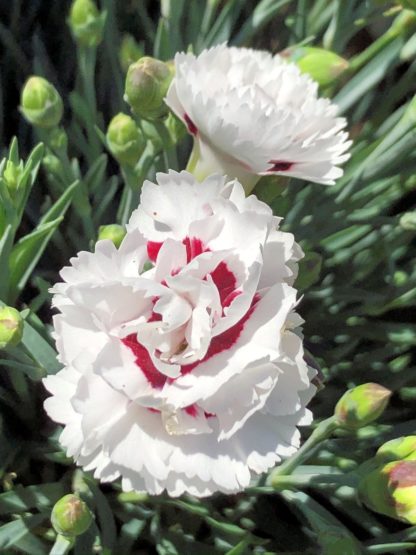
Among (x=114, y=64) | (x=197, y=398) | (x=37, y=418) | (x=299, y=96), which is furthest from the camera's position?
(x=114, y=64)

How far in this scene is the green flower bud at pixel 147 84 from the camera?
72cm

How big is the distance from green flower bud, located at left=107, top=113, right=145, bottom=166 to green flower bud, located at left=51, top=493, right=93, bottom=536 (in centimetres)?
34

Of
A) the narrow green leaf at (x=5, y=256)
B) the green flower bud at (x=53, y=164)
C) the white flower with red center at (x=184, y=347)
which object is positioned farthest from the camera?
the green flower bud at (x=53, y=164)

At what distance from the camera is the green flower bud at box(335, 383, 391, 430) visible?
2.13ft

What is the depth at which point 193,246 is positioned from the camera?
→ 568 mm

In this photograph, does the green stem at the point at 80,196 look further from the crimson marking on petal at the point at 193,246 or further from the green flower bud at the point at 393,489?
the green flower bud at the point at 393,489

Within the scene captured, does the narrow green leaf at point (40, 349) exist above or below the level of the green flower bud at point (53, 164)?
below

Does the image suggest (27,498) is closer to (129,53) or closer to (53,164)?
(53,164)

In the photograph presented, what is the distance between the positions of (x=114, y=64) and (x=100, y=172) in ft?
0.73

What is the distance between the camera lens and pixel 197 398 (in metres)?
0.52

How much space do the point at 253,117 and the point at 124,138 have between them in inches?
6.6

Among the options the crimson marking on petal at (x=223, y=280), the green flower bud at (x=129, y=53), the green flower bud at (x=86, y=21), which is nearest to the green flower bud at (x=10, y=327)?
the crimson marking on petal at (x=223, y=280)

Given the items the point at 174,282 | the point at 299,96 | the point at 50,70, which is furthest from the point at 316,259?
the point at 50,70

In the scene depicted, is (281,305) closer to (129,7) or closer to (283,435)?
(283,435)
